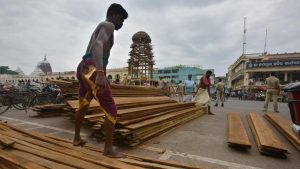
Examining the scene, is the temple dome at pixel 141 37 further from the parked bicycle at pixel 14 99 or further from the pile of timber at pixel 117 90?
the parked bicycle at pixel 14 99

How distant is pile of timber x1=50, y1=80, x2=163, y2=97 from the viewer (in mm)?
5734

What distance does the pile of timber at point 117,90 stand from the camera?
18.8 feet

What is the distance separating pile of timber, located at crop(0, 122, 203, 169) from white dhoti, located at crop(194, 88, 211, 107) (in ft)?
23.8

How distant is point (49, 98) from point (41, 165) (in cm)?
909

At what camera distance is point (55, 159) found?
239 cm

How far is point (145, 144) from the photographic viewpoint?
4102mm

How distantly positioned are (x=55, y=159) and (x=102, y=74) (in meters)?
1.12

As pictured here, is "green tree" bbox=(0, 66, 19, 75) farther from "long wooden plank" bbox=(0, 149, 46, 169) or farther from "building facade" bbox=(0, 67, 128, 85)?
"long wooden plank" bbox=(0, 149, 46, 169)

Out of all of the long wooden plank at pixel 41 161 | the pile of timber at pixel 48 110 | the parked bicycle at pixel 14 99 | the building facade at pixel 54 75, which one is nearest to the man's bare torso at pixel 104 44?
the long wooden plank at pixel 41 161

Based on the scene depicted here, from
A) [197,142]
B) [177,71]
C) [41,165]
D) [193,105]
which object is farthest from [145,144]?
[177,71]

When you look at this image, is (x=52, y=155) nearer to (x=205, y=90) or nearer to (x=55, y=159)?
(x=55, y=159)

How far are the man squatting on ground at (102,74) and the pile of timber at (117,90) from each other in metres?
2.60

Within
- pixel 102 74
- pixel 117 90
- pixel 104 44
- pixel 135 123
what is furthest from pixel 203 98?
pixel 102 74

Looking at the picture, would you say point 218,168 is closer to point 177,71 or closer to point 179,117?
point 179,117
